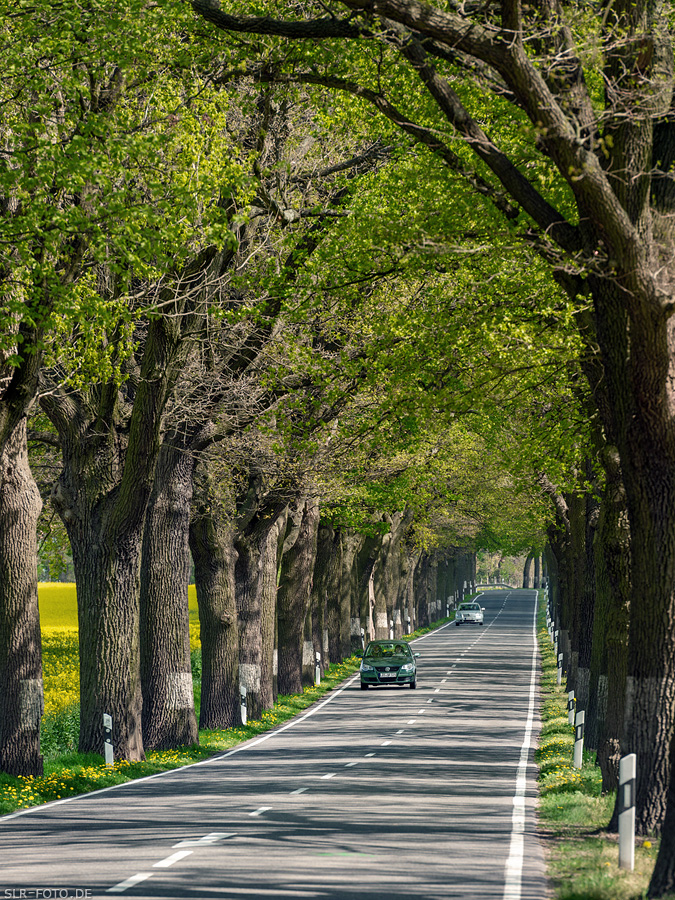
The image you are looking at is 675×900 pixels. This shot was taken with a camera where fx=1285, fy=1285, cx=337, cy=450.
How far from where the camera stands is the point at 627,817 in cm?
1046

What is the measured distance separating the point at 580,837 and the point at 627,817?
2.72m

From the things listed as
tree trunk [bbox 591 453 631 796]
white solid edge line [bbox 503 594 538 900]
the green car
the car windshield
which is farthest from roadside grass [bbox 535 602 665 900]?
the car windshield

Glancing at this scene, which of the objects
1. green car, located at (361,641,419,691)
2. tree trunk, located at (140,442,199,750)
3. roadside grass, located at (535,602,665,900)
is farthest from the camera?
green car, located at (361,641,419,691)

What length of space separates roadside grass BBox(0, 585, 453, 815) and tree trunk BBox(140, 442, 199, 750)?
615mm

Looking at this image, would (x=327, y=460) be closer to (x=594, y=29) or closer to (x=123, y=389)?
(x=123, y=389)

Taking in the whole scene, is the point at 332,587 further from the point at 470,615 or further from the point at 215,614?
the point at 470,615

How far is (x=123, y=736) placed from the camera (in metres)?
21.2

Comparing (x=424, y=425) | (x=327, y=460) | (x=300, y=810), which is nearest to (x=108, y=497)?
(x=424, y=425)

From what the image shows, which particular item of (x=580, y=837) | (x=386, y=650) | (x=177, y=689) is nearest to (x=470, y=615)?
(x=386, y=650)

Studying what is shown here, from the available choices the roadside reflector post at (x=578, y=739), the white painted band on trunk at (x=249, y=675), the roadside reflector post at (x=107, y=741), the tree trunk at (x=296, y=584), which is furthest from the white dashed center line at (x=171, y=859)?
the tree trunk at (x=296, y=584)

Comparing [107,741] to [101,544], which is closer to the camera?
[101,544]

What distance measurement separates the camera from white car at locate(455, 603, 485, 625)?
87488mm

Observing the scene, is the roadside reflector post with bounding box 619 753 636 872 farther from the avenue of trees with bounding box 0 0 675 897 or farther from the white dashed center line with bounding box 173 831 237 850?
the white dashed center line with bounding box 173 831 237 850

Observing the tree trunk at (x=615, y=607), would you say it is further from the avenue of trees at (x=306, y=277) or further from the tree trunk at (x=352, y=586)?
the tree trunk at (x=352, y=586)
